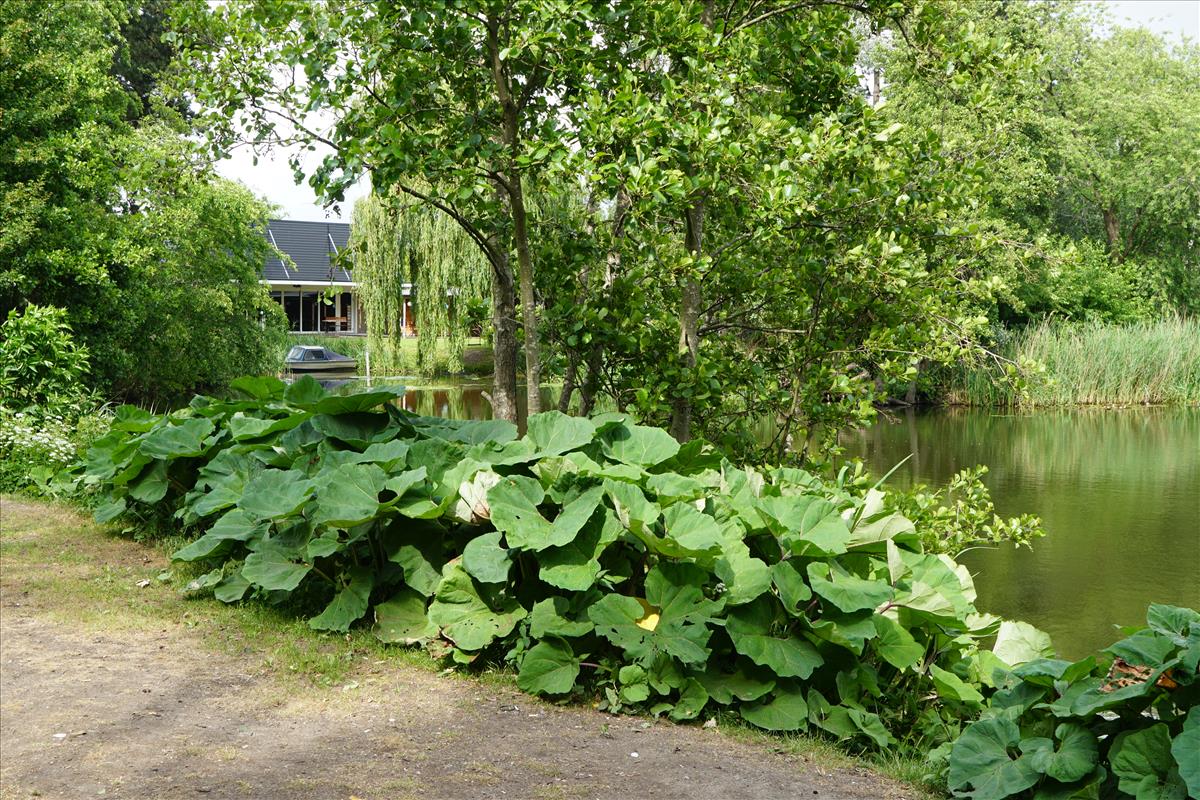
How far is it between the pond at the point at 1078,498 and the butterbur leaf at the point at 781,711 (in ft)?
12.1

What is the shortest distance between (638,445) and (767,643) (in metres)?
1.26

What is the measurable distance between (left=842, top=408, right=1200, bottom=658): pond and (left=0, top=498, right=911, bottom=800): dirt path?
169 inches

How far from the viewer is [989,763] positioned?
3.36 meters

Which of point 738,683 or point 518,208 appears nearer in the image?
point 738,683

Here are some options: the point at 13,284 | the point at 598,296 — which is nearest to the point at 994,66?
the point at 598,296

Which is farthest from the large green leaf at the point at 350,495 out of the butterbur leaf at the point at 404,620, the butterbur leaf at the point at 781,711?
the butterbur leaf at the point at 781,711

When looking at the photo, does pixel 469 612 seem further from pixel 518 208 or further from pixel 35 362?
pixel 35 362

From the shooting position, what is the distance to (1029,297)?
31.3 metres

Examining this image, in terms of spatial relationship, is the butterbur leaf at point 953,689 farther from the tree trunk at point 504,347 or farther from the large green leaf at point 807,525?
the tree trunk at point 504,347

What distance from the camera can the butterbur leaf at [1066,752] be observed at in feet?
10.2

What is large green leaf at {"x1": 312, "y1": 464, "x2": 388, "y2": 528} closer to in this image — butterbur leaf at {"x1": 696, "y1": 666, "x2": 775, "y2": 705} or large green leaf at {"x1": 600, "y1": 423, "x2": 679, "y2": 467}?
large green leaf at {"x1": 600, "y1": 423, "x2": 679, "y2": 467}

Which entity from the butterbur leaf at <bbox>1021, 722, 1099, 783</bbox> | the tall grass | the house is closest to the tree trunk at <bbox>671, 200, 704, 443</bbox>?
the butterbur leaf at <bbox>1021, 722, 1099, 783</bbox>

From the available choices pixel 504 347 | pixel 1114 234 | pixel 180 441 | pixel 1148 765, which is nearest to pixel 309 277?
pixel 1114 234

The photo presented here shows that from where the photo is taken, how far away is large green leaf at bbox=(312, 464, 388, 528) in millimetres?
4727
